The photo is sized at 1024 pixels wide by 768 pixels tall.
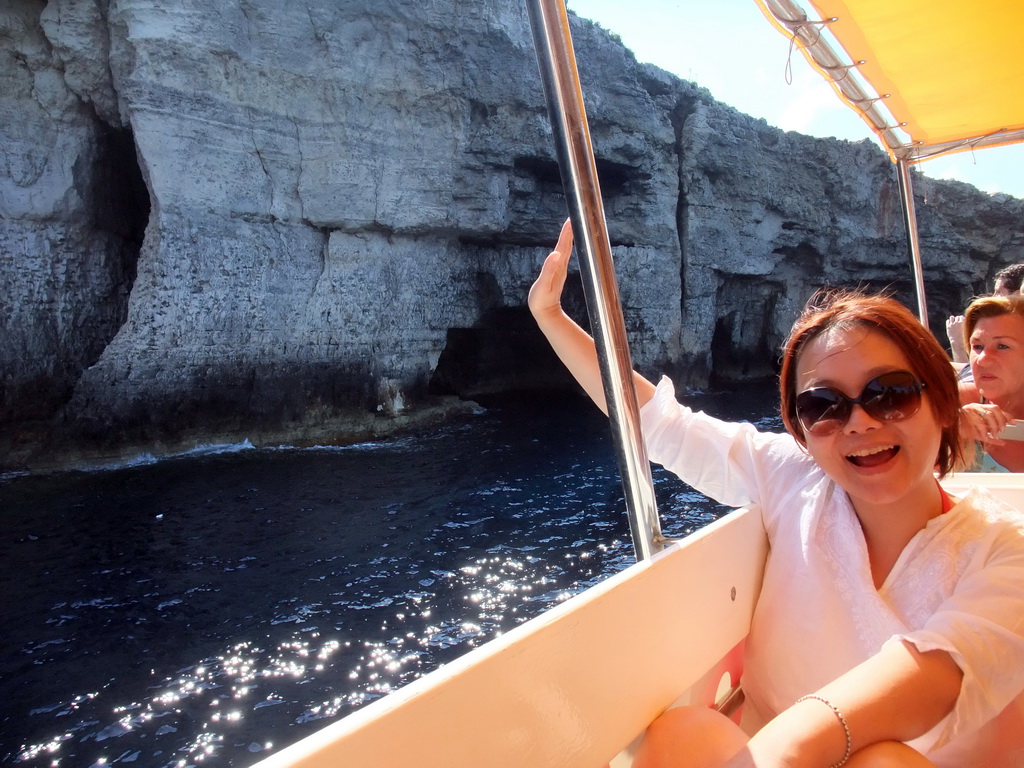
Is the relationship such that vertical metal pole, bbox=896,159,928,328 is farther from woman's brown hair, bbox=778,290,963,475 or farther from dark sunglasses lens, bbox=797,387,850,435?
dark sunglasses lens, bbox=797,387,850,435

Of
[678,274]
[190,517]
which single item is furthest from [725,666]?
[678,274]

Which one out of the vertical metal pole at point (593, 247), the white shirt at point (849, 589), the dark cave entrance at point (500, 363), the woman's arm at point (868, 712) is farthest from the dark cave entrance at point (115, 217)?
the woman's arm at point (868, 712)

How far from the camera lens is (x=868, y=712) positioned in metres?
0.84

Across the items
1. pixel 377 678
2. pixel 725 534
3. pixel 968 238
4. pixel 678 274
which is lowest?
pixel 377 678

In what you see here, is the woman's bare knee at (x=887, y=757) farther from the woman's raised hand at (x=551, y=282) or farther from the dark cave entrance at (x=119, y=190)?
the dark cave entrance at (x=119, y=190)

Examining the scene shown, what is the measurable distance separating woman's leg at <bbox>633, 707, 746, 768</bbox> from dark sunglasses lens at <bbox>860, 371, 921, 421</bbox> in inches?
23.0

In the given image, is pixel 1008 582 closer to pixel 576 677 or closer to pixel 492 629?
pixel 576 677

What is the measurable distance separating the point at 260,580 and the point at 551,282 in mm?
5528

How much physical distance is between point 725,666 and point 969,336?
5.78ft

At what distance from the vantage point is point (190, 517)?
748 centimetres

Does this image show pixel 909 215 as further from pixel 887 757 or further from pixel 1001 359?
pixel 887 757

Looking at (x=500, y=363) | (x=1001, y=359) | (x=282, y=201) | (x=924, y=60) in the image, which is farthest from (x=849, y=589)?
(x=500, y=363)

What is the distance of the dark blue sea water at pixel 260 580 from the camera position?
4.00 metres

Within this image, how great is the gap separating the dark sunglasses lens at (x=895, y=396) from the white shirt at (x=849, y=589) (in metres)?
0.19
